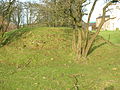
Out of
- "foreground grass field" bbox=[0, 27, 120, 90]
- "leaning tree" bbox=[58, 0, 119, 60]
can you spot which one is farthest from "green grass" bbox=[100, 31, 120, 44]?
"leaning tree" bbox=[58, 0, 119, 60]

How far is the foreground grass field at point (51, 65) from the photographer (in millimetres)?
6383

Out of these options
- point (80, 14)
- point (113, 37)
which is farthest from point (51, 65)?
point (113, 37)

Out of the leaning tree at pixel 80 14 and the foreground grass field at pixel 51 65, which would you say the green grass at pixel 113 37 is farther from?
the leaning tree at pixel 80 14

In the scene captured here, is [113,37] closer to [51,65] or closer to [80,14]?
[80,14]

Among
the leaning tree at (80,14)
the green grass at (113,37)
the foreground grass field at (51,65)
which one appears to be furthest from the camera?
the green grass at (113,37)

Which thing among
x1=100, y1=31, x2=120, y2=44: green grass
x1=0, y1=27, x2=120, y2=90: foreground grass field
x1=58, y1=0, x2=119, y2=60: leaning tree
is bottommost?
x1=100, y1=31, x2=120, y2=44: green grass

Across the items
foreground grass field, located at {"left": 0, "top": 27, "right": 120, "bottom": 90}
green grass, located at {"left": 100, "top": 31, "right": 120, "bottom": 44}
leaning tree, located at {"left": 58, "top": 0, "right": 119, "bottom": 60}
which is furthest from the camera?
green grass, located at {"left": 100, "top": 31, "right": 120, "bottom": 44}

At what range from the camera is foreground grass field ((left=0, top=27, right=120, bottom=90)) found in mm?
6383

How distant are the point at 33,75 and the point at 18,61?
288cm

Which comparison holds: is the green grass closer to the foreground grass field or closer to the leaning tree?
the foreground grass field

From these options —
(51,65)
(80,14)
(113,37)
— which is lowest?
(113,37)

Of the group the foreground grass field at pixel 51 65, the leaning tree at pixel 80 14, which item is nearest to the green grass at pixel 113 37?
the foreground grass field at pixel 51 65

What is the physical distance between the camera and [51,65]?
959 centimetres

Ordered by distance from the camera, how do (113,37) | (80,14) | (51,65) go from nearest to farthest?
1. (51,65)
2. (80,14)
3. (113,37)
